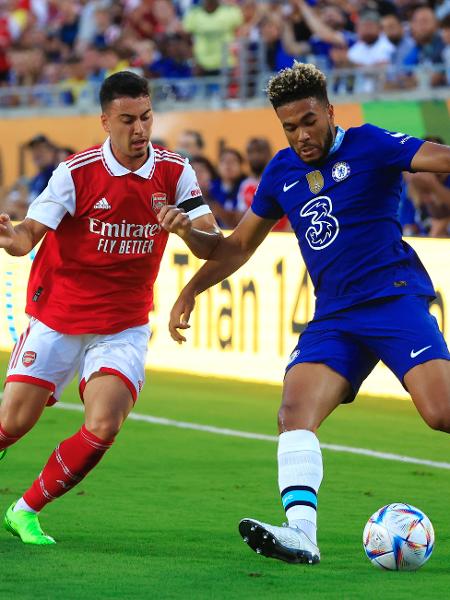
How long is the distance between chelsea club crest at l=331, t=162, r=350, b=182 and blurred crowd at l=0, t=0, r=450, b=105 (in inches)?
332

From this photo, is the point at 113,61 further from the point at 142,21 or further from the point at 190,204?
the point at 190,204

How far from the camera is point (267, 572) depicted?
19.6 feet

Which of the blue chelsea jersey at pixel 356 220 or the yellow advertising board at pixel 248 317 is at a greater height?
the blue chelsea jersey at pixel 356 220

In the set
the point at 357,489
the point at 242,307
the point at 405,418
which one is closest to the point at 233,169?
the point at 242,307

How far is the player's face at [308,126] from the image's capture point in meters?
5.98

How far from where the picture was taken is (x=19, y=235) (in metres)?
6.34

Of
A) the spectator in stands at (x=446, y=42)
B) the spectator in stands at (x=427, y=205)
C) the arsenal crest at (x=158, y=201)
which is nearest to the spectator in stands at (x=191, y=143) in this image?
the spectator in stands at (x=446, y=42)

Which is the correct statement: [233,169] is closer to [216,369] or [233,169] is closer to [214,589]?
[216,369]

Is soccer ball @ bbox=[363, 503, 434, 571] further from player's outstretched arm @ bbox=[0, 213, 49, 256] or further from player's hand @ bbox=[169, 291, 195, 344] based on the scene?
player's outstretched arm @ bbox=[0, 213, 49, 256]

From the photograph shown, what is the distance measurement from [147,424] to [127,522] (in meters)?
3.85

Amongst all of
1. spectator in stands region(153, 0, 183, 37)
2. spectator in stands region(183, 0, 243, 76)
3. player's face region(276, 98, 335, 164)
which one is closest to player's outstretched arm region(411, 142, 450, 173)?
player's face region(276, 98, 335, 164)

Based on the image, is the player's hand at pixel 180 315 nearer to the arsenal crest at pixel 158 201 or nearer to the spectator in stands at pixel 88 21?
A: the arsenal crest at pixel 158 201

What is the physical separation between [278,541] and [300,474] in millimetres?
339

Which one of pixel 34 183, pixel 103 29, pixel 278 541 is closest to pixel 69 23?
pixel 103 29
